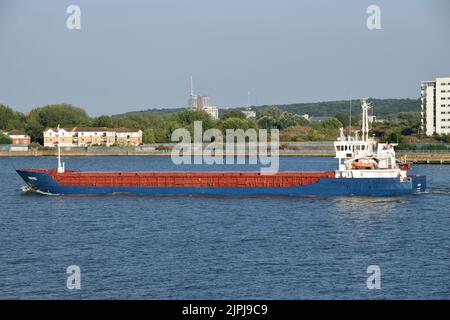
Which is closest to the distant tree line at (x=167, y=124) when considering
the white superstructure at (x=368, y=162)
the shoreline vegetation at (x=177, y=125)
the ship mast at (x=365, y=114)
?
the shoreline vegetation at (x=177, y=125)

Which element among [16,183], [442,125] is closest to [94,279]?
[16,183]

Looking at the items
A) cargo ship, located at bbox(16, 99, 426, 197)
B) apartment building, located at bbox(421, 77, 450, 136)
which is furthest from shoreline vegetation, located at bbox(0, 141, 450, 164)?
cargo ship, located at bbox(16, 99, 426, 197)

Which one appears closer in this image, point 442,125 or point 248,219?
point 248,219

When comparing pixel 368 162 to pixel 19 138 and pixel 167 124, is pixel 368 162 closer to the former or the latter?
pixel 167 124

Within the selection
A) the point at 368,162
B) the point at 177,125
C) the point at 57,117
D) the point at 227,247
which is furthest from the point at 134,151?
the point at 227,247

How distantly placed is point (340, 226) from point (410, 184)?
37.8 ft

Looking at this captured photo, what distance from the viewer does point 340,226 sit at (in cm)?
3744

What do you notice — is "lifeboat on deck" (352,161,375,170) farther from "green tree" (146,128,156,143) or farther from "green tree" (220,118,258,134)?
"green tree" (146,128,156,143)

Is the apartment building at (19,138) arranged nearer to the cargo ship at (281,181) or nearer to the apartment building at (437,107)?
the apartment building at (437,107)

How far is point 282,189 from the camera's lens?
4925cm

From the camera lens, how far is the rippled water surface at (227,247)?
84.1 feet

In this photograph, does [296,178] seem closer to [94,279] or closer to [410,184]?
[410,184]

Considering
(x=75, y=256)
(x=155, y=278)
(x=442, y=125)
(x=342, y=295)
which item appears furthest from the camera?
(x=442, y=125)

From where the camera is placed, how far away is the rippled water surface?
84.1ft
